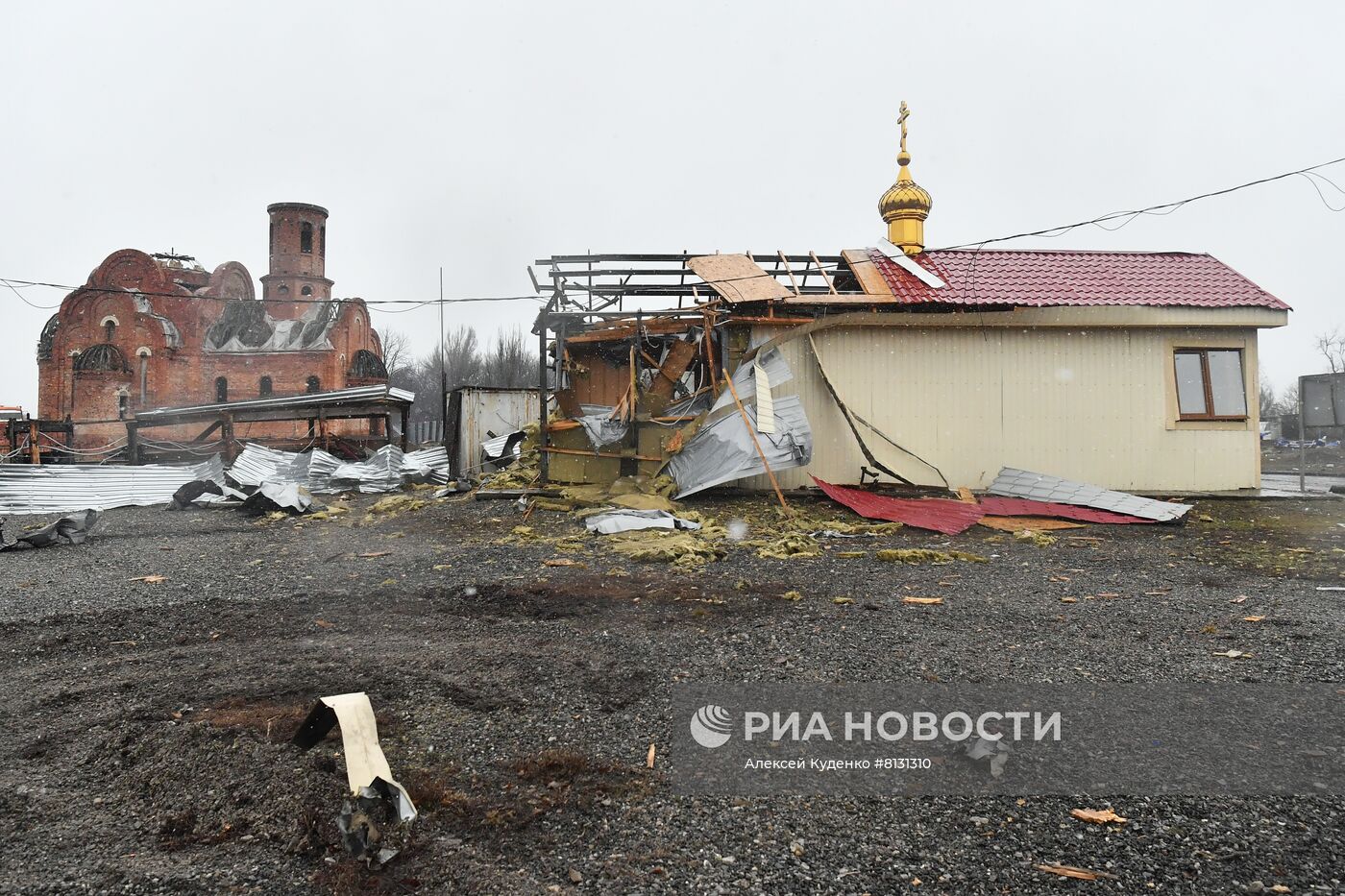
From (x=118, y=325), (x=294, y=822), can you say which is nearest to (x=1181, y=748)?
(x=294, y=822)

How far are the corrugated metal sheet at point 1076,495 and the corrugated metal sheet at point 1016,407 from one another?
0.59 meters

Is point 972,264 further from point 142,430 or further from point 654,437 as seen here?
point 142,430

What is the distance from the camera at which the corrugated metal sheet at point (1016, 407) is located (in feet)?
39.0

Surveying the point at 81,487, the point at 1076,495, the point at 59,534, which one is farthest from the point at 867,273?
the point at 81,487

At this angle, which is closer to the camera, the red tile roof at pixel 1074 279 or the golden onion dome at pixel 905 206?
the red tile roof at pixel 1074 279

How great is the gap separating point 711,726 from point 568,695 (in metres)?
0.83

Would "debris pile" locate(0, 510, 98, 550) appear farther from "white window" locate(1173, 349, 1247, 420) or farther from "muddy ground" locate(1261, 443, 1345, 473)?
"muddy ground" locate(1261, 443, 1345, 473)

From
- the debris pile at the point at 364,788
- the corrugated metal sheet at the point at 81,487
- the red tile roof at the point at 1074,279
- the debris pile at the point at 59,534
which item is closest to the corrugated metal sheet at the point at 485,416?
the corrugated metal sheet at the point at 81,487

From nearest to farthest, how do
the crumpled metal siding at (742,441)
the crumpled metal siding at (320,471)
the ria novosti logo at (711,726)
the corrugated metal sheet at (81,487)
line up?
the ria novosti logo at (711,726) → the crumpled metal siding at (742,441) → the corrugated metal sheet at (81,487) → the crumpled metal siding at (320,471)

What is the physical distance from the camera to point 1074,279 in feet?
42.3

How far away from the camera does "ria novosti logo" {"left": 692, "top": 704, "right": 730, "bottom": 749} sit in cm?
335

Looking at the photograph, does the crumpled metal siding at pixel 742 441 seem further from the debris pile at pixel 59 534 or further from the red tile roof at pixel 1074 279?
the debris pile at pixel 59 534

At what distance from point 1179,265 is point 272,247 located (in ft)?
140

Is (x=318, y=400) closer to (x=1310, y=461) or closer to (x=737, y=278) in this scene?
(x=737, y=278)
